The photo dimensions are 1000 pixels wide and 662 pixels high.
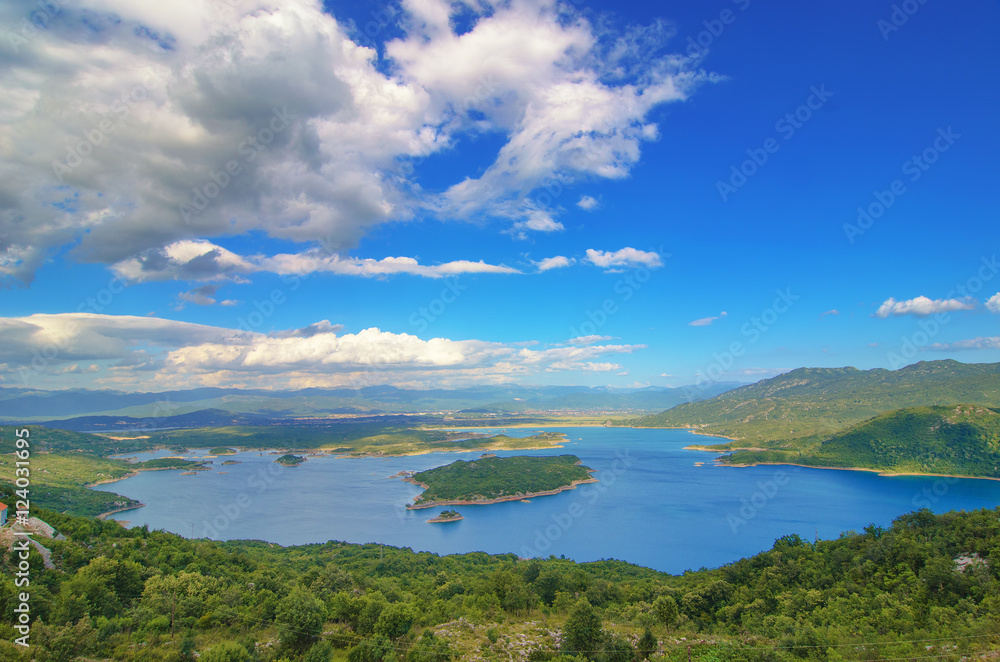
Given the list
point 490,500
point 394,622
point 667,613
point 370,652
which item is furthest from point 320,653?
point 490,500

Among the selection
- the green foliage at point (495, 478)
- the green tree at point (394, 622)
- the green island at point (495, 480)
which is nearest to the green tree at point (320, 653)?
the green tree at point (394, 622)

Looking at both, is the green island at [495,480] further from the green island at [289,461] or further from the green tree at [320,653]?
the green tree at [320,653]

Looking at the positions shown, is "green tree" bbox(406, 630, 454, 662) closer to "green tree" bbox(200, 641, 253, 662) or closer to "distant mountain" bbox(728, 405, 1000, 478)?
"green tree" bbox(200, 641, 253, 662)

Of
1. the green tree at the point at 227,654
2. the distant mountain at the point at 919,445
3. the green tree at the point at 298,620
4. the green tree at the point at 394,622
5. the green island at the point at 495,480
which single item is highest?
the green tree at the point at 227,654

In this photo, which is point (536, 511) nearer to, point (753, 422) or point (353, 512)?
point (353, 512)

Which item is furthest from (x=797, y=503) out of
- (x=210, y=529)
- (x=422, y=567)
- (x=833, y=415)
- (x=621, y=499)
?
(x=833, y=415)

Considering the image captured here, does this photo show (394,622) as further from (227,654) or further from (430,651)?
(227,654)
